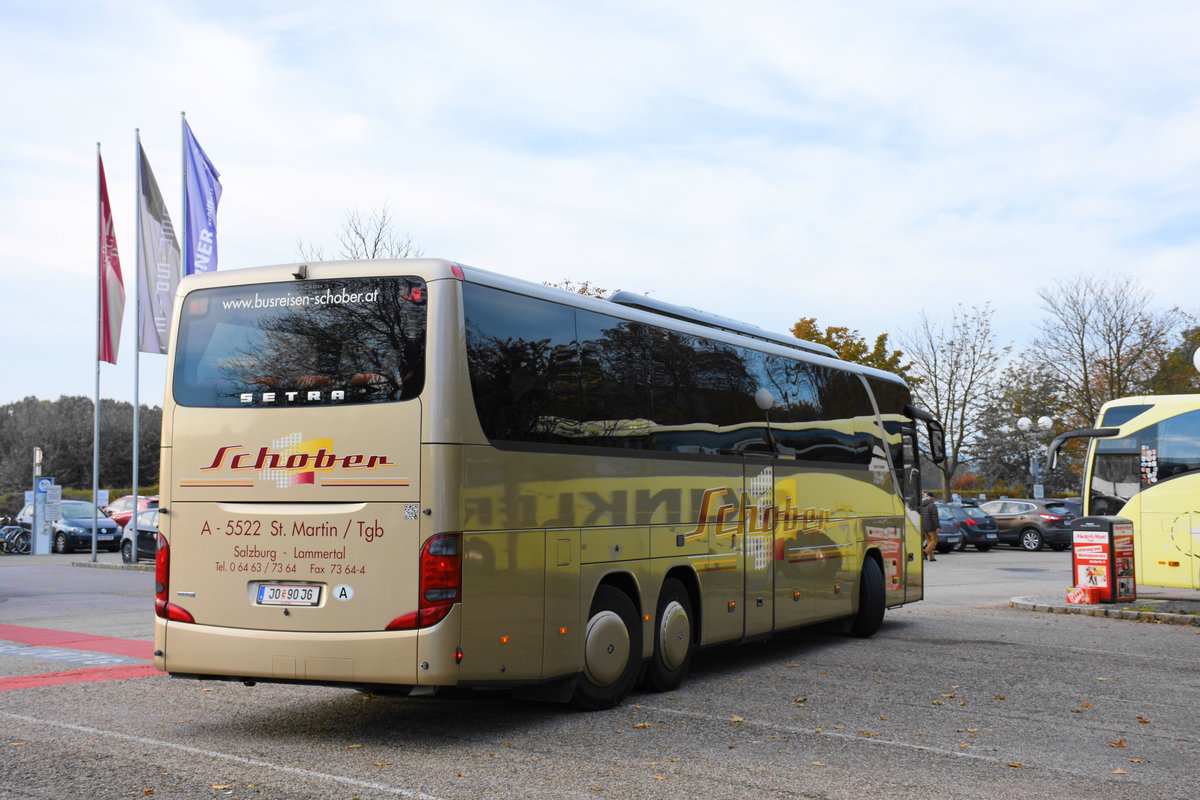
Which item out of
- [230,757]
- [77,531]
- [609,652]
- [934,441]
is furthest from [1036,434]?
[230,757]

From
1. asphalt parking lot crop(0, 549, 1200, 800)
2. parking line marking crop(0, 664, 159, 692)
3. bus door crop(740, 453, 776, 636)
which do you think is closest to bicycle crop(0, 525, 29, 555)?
asphalt parking lot crop(0, 549, 1200, 800)

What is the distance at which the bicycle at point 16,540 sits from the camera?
38094 millimetres

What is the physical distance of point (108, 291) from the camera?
90.9ft

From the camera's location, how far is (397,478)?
7.61 m

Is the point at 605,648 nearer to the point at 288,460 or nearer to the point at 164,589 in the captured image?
the point at 288,460

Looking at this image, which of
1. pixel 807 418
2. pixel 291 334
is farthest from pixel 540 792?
pixel 807 418

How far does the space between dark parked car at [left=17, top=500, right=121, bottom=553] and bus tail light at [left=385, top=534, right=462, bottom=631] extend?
3283 centimetres

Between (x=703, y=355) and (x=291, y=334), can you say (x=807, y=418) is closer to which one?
(x=703, y=355)

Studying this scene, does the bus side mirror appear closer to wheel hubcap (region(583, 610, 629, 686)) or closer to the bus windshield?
the bus windshield

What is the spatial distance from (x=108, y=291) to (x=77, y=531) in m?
13.1

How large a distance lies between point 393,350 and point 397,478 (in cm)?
84

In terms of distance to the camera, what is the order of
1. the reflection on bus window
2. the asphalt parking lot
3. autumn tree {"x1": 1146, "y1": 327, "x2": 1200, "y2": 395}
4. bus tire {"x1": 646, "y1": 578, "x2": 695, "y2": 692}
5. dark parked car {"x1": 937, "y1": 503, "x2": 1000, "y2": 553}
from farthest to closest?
autumn tree {"x1": 1146, "y1": 327, "x2": 1200, "y2": 395}, dark parked car {"x1": 937, "y1": 503, "x2": 1000, "y2": 553}, bus tire {"x1": 646, "y1": 578, "x2": 695, "y2": 692}, the reflection on bus window, the asphalt parking lot

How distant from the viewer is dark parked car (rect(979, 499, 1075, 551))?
37.9 meters

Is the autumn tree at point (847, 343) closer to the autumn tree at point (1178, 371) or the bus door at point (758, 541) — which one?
the autumn tree at point (1178, 371)
